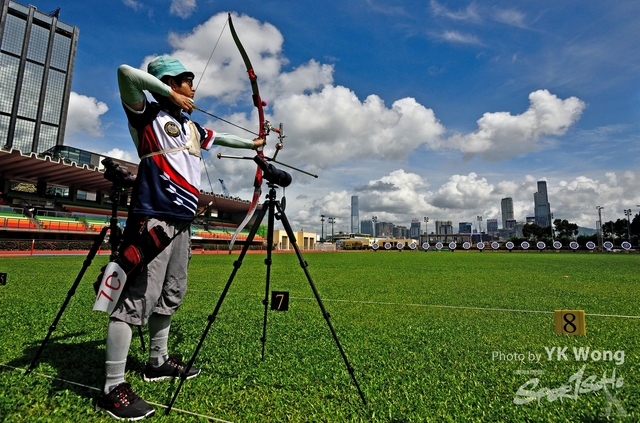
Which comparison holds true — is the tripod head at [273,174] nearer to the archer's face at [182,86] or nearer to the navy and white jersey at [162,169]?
the navy and white jersey at [162,169]

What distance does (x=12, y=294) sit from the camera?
5.77 meters

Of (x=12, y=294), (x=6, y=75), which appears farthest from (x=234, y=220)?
(x=6, y=75)

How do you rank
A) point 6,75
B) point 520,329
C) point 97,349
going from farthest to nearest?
point 6,75
point 520,329
point 97,349

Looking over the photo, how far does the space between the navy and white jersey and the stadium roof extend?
910 inches

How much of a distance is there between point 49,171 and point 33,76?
7899cm

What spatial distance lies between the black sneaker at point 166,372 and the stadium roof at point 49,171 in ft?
75.9

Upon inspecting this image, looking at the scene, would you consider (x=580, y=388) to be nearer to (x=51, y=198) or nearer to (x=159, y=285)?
(x=159, y=285)

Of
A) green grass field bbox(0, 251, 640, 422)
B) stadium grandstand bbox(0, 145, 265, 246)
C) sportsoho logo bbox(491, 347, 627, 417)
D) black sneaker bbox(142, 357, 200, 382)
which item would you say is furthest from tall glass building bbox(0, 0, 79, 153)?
sportsoho logo bbox(491, 347, 627, 417)

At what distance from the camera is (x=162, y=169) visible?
2.23 metres

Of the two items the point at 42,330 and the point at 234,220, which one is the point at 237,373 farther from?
the point at 234,220

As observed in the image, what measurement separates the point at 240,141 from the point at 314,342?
202 cm

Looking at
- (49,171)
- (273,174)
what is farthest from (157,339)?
(49,171)

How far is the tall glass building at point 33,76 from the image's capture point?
82438mm

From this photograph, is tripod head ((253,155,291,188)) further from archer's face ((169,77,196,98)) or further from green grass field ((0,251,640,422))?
green grass field ((0,251,640,422))
